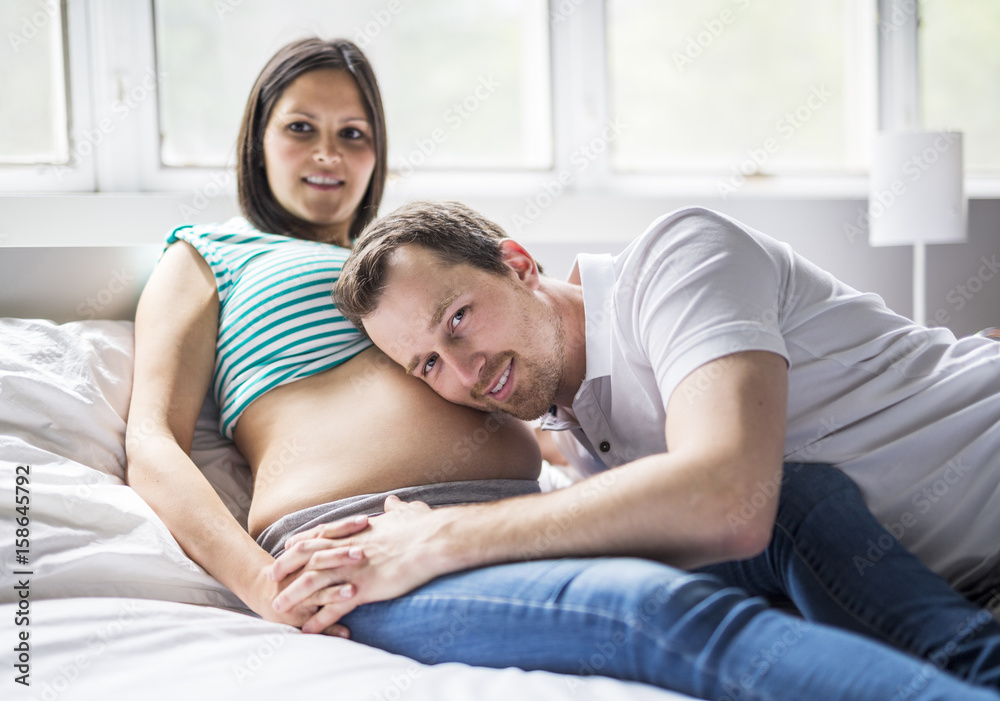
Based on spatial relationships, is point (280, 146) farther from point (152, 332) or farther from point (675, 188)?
point (675, 188)

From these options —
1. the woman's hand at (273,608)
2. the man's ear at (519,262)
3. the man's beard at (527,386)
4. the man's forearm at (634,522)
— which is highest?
the man's ear at (519,262)

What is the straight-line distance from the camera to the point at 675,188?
2545 millimetres

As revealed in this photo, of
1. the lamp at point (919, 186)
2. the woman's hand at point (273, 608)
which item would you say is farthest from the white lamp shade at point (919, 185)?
the woman's hand at point (273, 608)

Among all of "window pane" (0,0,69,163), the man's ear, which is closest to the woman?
the man's ear

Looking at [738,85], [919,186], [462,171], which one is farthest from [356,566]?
[738,85]

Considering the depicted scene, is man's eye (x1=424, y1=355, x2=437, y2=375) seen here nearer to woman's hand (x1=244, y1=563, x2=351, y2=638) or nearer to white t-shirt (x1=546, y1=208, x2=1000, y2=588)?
white t-shirt (x1=546, y1=208, x2=1000, y2=588)

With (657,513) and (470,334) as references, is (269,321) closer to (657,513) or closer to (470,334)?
(470,334)

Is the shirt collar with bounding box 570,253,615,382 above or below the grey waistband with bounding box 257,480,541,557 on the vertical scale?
above

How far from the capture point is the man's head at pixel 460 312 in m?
1.08

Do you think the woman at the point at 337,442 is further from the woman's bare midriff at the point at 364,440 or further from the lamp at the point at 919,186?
the lamp at the point at 919,186

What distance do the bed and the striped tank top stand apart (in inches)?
5.0

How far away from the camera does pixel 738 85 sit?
2.61 metres

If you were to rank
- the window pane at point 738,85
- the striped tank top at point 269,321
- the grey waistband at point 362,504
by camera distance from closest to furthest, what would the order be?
the grey waistband at point 362,504
the striped tank top at point 269,321
the window pane at point 738,85

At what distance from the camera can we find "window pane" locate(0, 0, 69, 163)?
1.93 meters
